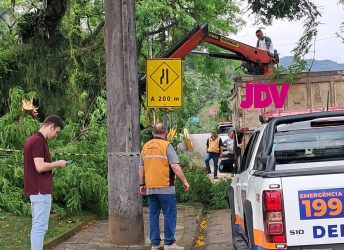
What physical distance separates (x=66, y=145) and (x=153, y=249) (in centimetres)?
524

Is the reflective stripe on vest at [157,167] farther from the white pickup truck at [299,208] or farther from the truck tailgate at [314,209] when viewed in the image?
the truck tailgate at [314,209]

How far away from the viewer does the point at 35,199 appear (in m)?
6.70

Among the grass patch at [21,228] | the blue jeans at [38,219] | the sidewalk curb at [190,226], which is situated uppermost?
the blue jeans at [38,219]

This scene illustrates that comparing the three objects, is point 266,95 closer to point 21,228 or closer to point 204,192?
point 204,192

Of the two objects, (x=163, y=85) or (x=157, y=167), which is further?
(x=163, y=85)

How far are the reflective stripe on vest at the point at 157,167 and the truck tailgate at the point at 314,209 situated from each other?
3.43 meters

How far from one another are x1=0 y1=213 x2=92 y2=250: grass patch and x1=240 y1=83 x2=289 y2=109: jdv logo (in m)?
3.99

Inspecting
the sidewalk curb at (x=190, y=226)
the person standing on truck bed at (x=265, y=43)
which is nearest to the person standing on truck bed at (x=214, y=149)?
the person standing on truck bed at (x=265, y=43)

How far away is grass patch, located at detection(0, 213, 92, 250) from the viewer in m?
8.10

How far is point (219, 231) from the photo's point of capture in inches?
422

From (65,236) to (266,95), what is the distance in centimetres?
520

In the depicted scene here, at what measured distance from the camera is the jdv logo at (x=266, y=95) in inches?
470

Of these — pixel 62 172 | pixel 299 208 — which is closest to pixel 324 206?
pixel 299 208

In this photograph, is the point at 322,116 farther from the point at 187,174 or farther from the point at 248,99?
the point at 187,174
